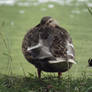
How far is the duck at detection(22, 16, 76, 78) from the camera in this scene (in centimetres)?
458

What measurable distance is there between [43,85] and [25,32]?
5732 millimetres

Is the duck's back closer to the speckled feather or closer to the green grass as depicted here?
the speckled feather

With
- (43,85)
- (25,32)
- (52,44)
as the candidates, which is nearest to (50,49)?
(52,44)

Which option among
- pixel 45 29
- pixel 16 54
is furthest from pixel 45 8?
pixel 45 29

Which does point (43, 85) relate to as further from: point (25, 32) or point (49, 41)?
point (25, 32)

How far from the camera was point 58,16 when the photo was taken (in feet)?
40.8

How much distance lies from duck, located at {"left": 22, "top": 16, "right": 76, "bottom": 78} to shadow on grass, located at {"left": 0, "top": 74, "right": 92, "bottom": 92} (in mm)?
180

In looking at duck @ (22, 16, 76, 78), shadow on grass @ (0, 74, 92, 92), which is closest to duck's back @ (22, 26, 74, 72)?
duck @ (22, 16, 76, 78)

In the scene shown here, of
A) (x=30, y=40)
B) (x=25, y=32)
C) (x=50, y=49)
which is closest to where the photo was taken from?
(x=50, y=49)

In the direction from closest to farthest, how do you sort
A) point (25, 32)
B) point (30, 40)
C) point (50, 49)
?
point (50, 49) → point (30, 40) → point (25, 32)

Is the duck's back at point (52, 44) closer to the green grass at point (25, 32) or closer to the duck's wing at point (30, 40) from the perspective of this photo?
the duck's wing at point (30, 40)

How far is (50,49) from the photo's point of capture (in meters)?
4.73

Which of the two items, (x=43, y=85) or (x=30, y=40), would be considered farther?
(x=30, y=40)

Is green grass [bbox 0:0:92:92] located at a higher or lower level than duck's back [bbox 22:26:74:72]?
lower
